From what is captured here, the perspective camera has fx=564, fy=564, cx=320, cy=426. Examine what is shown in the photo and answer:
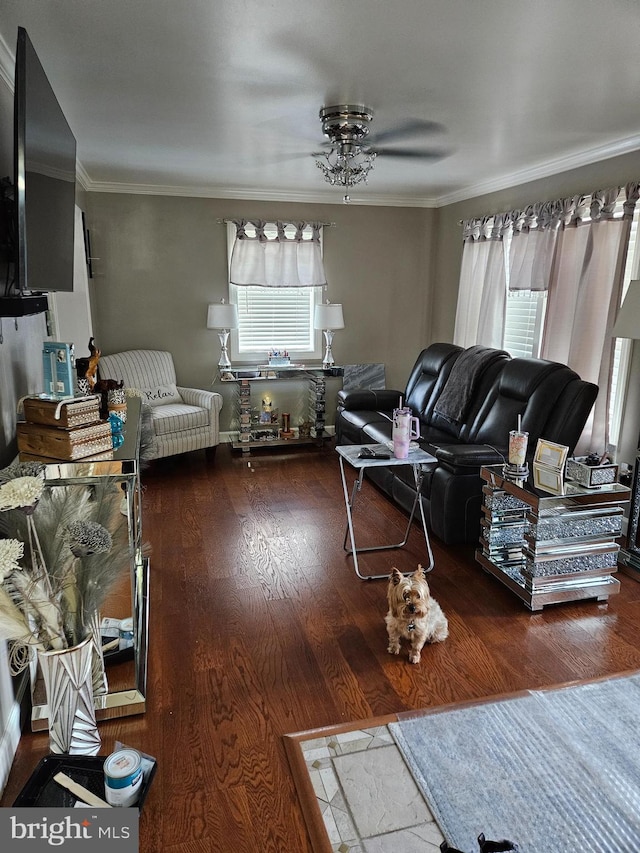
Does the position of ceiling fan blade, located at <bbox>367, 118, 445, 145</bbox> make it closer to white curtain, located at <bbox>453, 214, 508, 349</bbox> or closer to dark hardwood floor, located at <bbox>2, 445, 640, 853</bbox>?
white curtain, located at <bbox>453, 214, 508, 349</bbox>

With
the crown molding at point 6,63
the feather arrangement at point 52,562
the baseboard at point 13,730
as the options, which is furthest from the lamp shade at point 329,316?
the baseboard at point 13,730

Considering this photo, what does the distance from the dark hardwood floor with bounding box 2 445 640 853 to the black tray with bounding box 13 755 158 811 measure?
16cm

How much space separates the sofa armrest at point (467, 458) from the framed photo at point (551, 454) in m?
0.39

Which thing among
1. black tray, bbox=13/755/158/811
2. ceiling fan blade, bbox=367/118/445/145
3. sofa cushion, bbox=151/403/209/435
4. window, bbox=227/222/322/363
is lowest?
black tray, bbox=13/755/158/811

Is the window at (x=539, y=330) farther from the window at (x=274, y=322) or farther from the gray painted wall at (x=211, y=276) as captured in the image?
the window at (x=274, y=322)

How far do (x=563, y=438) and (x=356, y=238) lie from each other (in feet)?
10.9

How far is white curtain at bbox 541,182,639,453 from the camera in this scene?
11.5 ft

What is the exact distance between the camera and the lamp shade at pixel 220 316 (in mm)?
5219

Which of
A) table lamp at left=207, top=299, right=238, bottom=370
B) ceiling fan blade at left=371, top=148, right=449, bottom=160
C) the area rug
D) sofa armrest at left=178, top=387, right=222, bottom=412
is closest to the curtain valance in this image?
ceiling fan blade at left=371, top=148, right=449, bottom=160

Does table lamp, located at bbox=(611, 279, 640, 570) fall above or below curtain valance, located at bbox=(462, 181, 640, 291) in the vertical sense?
→ below

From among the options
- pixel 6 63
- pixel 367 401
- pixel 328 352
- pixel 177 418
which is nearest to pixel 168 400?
pixel 177 418

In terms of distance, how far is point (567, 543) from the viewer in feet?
9.10

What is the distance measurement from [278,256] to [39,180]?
12.3 ft

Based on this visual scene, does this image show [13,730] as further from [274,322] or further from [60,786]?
[274,322]
